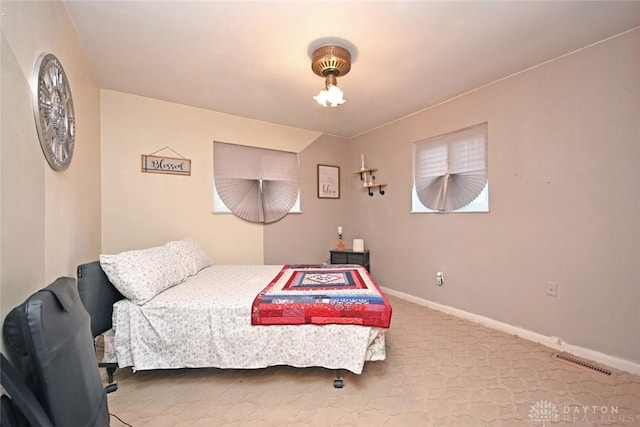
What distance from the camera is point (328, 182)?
4.15 metres

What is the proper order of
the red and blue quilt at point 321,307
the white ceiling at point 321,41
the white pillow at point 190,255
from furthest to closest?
1. the white pillow at point 190,255
2. the red and blue quilt at point 321,307
3. the white ceiling at point 321,41

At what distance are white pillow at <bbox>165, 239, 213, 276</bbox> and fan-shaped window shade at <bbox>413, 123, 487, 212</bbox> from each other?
261 centimetres

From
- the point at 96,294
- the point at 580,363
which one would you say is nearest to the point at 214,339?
the point at 96,294

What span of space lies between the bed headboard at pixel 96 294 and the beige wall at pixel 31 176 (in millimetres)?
94

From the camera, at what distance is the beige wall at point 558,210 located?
1889mm

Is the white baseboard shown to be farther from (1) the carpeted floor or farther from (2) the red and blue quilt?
(2) the red and blue quilt

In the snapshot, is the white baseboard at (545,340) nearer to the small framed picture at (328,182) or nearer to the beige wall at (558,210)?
the beige wall at (558,210)

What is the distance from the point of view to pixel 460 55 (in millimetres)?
2129

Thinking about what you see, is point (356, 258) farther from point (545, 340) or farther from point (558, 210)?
point (558, 210)

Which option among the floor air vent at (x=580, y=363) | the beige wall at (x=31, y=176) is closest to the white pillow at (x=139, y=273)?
the beige wall at (x=31, y=176)

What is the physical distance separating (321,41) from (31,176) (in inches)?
72.2

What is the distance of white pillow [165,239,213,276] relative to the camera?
2.41m

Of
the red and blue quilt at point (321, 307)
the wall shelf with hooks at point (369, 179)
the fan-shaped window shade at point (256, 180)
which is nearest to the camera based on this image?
the red and blue quilt at point (321, 307)

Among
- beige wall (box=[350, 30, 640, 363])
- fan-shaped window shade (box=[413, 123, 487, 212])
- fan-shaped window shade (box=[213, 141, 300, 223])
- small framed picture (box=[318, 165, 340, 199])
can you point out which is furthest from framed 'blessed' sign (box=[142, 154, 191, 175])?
beige wall (box=[350, 30, 640, 363])
